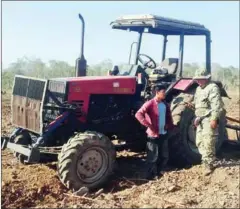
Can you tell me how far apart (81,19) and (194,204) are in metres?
3.94

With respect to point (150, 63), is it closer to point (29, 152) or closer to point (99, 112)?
point (99, 112)

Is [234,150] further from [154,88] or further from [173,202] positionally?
[173,202]

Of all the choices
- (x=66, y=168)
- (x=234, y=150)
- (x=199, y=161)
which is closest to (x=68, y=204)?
(x=66, y=168)

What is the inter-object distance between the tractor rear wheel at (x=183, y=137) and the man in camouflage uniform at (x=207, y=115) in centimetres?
44

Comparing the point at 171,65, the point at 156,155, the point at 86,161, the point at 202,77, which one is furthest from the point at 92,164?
the point at 171,65

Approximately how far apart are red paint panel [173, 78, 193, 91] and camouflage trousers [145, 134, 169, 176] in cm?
104

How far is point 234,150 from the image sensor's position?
27.9 ft

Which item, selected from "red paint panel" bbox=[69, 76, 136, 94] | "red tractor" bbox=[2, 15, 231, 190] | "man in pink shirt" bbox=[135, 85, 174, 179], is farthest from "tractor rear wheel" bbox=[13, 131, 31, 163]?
"man in pink shirt" bbox=[135, 85, 174, 179]

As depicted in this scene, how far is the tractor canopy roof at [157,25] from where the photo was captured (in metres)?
7.47

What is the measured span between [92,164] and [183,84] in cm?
231

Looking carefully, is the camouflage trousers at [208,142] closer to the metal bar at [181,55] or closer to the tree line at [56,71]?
the metal bar at [181,55]

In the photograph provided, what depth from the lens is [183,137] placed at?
7281 mm

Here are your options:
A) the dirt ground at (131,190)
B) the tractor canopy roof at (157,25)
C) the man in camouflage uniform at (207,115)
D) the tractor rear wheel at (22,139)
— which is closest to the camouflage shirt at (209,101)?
the man in camouflage uniform at (207,115)

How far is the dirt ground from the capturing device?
211 inches
